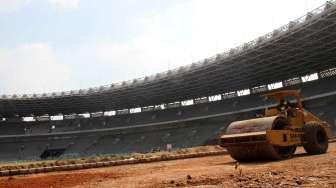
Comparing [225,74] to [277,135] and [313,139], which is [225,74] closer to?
[313,139]

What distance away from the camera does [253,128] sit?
52.4ft

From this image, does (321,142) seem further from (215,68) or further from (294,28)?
(215,68)

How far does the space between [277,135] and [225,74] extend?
43.0 metres

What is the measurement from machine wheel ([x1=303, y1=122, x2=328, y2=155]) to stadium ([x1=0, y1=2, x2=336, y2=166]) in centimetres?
2446

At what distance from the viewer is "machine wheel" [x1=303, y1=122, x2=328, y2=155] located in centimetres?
1719

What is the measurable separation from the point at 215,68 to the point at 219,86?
7.92 m

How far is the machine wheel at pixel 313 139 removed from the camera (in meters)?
17.2

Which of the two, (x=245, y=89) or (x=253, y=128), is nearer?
(x=253, y=128)

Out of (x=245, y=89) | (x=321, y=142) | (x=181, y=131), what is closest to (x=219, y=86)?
(x=245, y=89)

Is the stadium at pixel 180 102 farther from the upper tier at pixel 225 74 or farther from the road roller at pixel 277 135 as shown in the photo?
the road roller at pixel 277 135

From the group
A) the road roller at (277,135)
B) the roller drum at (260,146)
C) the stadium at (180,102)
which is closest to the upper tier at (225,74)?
the stadium at (180,102)

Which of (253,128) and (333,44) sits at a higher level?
(333,44)

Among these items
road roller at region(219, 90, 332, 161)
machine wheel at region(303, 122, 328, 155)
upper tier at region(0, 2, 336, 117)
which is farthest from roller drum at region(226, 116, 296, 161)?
upper tier at region(0, 2, 336, 117)

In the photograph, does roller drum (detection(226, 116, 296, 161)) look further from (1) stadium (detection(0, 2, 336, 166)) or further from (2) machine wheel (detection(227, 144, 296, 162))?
(1) stadium (detection(0, 2, 336, 166))
